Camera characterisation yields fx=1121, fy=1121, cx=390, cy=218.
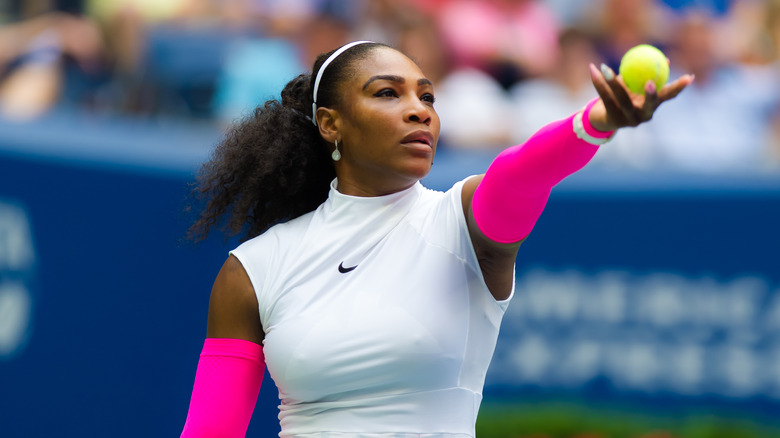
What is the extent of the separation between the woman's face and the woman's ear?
0.01 meters

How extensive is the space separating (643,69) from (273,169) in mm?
1165

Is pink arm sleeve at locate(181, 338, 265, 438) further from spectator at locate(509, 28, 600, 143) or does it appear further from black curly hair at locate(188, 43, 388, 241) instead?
spectator at locate(509, 28, 600, 143)

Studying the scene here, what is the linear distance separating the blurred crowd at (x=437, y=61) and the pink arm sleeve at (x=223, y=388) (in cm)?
325

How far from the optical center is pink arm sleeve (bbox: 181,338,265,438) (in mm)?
2736

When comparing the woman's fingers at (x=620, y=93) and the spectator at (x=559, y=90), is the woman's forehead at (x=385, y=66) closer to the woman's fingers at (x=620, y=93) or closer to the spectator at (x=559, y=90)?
the woman's fingers at (x=620, y=93)

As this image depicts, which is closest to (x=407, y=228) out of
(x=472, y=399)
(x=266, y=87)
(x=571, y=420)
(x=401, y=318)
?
(x=401, y=318)

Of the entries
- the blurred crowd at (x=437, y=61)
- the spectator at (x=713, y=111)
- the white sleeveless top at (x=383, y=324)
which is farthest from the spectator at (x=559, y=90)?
the white sleeveless top at (x=383, y=324)

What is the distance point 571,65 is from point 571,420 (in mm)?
2260

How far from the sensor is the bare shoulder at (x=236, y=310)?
2.75 m

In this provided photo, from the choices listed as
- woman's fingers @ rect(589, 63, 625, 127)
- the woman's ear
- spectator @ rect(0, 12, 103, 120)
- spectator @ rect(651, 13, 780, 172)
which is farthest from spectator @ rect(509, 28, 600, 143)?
woman's fingers @ rect(589, 63, 625, 127)

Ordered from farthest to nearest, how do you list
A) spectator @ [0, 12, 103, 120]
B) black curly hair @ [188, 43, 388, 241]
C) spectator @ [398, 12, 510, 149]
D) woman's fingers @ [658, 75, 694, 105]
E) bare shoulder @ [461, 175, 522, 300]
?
spectator @ [398, 12, 510, 149], spectator @ [0, 12, 103, 120], black curly hair @ [188, 43, 388, 241], bare shoulder @ [461, 175, 522, 300], woman's fingers @ [658, 75, 694, 105]

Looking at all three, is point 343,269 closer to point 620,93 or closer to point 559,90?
point 620,93

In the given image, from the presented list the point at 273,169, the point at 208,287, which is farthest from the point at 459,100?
the point at 273,169

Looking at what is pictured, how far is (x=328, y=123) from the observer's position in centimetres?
286
